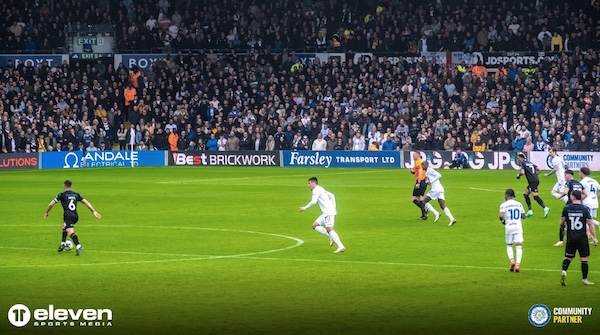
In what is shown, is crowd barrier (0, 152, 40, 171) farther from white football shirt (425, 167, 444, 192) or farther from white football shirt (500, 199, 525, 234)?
white football shirt (500, 199, 525, 234)

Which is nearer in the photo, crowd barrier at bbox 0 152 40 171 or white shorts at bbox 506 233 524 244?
white shorts at bbox 506 233 524 244

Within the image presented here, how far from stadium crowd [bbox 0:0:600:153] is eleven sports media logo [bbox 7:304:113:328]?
38.4 meters

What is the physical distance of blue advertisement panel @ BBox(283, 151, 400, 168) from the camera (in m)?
Result: 57.0

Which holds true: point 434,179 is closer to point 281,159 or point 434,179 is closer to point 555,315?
point 555,315

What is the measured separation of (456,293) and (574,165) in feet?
112

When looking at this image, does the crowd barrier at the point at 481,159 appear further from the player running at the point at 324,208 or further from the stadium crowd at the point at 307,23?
the player running at the point at 324,208

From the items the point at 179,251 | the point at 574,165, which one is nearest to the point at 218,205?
the point at 179,251

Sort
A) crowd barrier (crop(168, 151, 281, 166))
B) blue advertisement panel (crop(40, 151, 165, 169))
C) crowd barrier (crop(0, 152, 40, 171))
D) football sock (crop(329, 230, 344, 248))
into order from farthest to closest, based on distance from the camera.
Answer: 1. crowd barrier (crop(168, 151, 281, 166))
2. blue advertisement panel (crop(40, 151, 165, 169))
3. crowd barrier (crop(0, 152, 40, 171))
4. football sock (crop(329, 230, 344, 248))

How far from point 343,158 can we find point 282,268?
35355 millimetres

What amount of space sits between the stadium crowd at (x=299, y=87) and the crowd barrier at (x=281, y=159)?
1.78ft

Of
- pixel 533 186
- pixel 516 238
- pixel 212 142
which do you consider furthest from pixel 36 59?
pixel 516 238

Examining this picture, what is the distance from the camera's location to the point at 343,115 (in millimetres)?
59469

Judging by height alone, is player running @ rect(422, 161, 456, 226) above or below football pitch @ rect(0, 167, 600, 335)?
above

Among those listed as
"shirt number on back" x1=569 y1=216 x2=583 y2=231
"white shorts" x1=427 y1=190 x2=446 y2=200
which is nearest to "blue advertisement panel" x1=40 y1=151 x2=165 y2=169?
"white shorts" x1=427 y1=190 x2=446 y2=200
